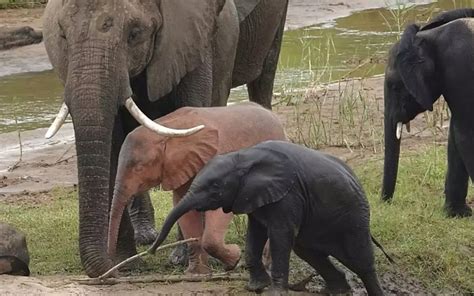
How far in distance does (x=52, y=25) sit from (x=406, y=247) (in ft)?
7.17

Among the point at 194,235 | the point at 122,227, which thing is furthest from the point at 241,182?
the point at 122,227

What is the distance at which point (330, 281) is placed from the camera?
5.66 m

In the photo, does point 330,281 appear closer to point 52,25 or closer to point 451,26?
point 52,25

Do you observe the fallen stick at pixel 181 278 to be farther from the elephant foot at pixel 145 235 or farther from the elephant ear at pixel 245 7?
the elephant ear at pixel 245 7

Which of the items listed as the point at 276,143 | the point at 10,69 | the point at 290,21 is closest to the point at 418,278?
the point at 276,143

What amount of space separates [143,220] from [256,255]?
2091 millimetres

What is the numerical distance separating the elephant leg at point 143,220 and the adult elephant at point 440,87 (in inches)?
58.5

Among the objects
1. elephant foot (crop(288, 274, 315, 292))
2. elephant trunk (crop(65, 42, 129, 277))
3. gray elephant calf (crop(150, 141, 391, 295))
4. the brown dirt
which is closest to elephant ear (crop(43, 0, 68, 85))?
elephant trunk (crop(65, 42, 129, 277))

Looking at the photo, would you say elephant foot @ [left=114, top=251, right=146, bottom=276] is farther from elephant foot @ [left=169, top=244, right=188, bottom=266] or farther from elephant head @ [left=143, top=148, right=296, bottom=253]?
elephant head @ [left=143, top=148, right=296, bottom=253]

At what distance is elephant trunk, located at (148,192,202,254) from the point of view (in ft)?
16.2

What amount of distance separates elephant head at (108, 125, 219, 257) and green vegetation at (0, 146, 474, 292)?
79 cm

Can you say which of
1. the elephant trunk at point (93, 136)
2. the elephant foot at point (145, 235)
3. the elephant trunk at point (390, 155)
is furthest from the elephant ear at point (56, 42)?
the elephant trunk at point (390, 155)

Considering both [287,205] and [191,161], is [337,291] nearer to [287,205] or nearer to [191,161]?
[287,205]

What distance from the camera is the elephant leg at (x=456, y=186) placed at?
749cm
